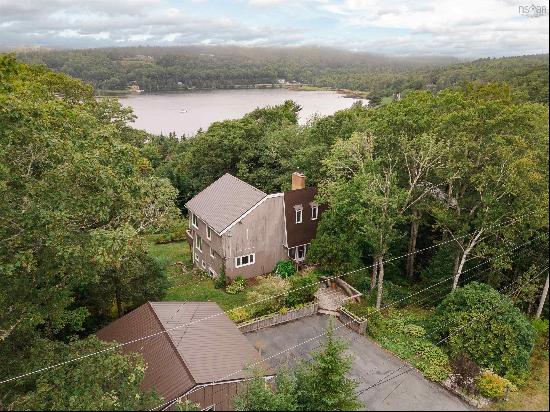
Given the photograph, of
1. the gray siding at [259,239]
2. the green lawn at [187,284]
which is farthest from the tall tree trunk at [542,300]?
the green lawn at [187,284]

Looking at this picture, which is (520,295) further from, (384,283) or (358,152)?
(358,152)

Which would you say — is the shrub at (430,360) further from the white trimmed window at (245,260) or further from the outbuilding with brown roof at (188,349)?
the white trimmed window at (245,260)

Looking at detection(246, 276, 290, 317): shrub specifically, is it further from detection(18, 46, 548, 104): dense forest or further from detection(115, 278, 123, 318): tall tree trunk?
detection(18, 46, 548, 104): dense forest

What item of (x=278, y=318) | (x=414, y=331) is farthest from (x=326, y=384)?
(x=414, y=331)

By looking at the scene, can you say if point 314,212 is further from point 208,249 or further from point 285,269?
point 208,249

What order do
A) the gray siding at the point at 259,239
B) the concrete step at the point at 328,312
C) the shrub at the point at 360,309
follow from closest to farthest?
1. the shrub at the point at 360,309
2. the concrete step at the point at 328,312
3. the gray siding at the point at 259,239

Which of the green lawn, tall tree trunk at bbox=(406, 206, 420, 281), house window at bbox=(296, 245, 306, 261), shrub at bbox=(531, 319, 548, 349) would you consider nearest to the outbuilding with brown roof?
the green lawn
